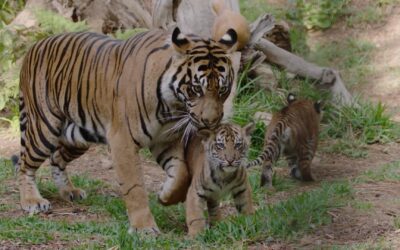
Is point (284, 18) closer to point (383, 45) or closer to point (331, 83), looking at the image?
point (383, 45)

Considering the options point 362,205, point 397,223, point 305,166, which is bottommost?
point 305,166

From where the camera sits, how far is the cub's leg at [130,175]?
6.39 meters

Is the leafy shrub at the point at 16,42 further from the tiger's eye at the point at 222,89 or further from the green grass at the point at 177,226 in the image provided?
the tiger's eye at the point at 222,89

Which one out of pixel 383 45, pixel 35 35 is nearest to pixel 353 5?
pixel 383 45

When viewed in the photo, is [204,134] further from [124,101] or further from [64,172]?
[64,172]

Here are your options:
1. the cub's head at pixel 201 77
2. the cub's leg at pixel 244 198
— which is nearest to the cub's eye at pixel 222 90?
the cub's head at pixel 201 77

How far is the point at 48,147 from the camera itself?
7441 mm

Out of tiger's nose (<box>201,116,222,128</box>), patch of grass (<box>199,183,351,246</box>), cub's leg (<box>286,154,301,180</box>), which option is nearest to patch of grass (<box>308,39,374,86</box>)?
cub's leg (<box>286,154,301,180</box>)

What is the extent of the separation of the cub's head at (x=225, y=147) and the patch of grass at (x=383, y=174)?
2040 millimetres

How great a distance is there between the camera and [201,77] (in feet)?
19.6

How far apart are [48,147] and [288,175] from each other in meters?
2.58

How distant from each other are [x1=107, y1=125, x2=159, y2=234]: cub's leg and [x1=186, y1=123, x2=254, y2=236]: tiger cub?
15.1 inches

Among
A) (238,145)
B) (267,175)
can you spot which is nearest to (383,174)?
(267,175)

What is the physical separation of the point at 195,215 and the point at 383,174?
264 cm
